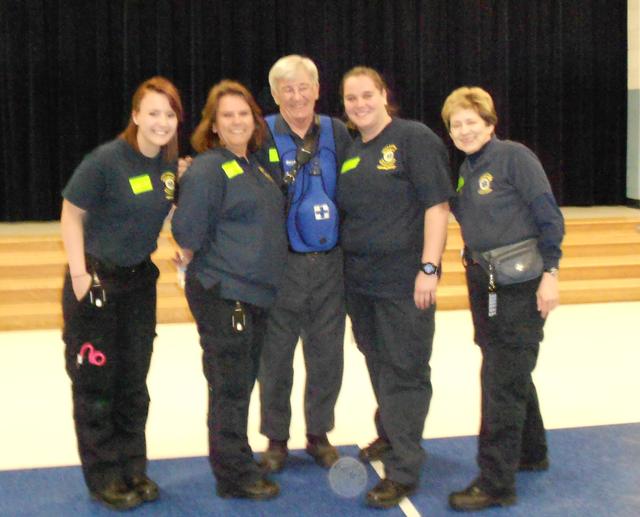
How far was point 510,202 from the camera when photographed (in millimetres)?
2822

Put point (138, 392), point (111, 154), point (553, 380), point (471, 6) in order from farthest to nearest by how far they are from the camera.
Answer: point (471, 6)
point (553, 380)
point (138, 392)
point (111, 154)

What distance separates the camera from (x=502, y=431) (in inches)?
113

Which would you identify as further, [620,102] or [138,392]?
[620,102]

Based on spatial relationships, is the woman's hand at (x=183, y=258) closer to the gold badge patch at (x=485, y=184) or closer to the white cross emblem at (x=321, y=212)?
the white cross emblem at (x=321, y=212)

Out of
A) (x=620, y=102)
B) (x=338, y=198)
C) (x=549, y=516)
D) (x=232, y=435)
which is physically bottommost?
(x=549, y=516)

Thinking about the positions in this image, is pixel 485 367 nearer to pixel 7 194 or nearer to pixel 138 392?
pixel 138 392

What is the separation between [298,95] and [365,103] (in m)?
0.30

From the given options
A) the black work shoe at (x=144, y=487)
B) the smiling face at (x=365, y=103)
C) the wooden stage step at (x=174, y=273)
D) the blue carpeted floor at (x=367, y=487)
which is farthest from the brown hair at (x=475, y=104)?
the wooden stage step at (x=174, y=273)

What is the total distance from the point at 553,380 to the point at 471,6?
17.9 ft

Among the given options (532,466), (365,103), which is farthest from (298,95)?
(532,466)

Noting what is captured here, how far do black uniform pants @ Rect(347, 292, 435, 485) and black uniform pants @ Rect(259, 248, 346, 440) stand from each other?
0.25 m

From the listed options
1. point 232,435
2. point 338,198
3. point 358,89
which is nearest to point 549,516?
point 232,435

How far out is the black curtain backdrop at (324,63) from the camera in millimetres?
8258

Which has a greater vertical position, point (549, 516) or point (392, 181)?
point (392, 181)
